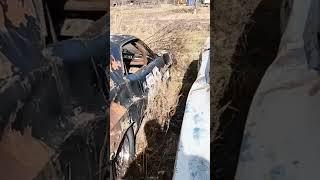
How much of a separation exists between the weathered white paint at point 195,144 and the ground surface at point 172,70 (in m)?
1.44

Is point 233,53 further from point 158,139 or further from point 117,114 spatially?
point 158,139

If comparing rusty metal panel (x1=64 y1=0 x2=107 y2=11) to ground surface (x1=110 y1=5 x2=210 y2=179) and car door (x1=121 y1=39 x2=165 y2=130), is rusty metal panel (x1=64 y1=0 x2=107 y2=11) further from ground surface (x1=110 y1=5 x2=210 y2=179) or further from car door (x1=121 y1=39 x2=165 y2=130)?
ground surface (x1=110 y1=5 x2=210 y2=179)

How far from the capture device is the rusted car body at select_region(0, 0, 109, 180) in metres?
1.57

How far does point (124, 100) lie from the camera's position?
4156 millimetres

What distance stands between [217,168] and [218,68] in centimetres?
48

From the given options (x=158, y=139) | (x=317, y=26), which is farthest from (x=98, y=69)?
(x=158, y=139)

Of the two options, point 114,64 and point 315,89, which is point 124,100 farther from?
point 315,89

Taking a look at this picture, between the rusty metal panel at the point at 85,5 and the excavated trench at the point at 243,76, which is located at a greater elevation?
the rusty metal panel at the point at 85,5

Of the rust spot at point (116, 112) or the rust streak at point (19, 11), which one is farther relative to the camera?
the rust spot at point (116, 112)

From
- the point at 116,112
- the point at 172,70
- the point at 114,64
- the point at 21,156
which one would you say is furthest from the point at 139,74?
the point at 21,156

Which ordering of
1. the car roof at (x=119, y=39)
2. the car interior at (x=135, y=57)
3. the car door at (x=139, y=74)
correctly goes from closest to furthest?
the car door at (x=139, y=74)
the car roof at (x=119, y=39)
the car interior at (x=135, y=57)

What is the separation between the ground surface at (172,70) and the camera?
15.5ft

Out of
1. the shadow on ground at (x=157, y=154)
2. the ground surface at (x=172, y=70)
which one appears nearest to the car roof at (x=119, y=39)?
the ground surface at (x=172, y=70)

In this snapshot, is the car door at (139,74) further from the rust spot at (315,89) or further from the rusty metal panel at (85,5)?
the rust spot at (315,89)
